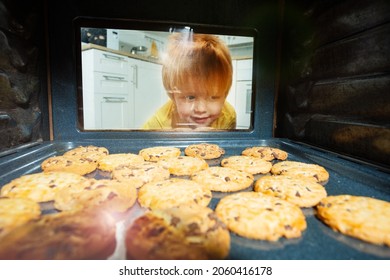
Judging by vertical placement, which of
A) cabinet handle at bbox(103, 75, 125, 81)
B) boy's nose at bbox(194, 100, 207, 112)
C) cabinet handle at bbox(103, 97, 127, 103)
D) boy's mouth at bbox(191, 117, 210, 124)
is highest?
cabinet handle at bbox(103, 75, 125, 81)

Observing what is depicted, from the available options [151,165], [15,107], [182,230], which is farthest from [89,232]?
[15,107]

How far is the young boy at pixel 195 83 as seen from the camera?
1.71 m

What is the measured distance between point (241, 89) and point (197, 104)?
33 cm

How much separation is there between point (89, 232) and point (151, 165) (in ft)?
1.97

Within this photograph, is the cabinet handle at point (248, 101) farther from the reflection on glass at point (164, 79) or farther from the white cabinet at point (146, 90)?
the white cabinet at point (146, 90)

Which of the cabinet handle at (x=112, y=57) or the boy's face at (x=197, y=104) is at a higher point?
the cabinet handle at (x=112, y=57)

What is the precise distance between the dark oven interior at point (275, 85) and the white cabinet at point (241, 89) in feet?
0.24

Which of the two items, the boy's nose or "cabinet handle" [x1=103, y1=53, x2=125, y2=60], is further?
the boy's nose

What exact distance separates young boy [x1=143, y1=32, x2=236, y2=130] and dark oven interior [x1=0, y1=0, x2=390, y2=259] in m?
0.11

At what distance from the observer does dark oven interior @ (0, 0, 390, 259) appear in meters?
1.13

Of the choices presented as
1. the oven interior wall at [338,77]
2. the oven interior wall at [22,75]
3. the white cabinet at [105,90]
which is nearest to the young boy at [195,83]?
the white cabinet at [105,90]

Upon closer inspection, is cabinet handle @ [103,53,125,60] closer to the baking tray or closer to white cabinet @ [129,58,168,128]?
white cabinet @ [129,58,168,128]

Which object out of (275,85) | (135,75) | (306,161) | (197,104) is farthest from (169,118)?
(306,161)

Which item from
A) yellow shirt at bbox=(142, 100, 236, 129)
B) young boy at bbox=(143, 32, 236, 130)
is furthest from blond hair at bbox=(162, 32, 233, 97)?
yellow shirt at bbox=(142, 100, 236, 129)
